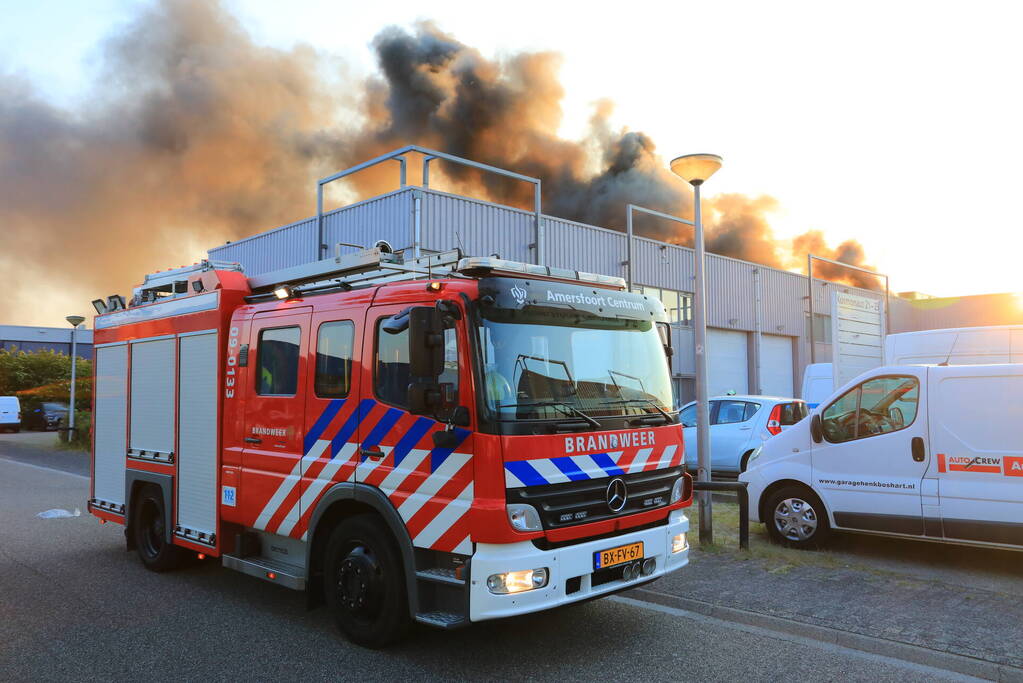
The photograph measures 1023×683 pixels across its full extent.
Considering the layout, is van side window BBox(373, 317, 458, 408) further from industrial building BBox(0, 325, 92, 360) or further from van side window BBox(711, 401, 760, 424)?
industrial building BBox(0, 325, 92, 360)

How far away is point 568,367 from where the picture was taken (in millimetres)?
4949

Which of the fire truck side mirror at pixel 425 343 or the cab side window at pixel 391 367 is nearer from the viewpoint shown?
the fire truck side mirror at pixel 425 343

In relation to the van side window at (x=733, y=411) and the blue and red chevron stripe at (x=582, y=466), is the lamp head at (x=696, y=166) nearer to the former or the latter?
the blue and red chevron stripe at (x=582, y=466)

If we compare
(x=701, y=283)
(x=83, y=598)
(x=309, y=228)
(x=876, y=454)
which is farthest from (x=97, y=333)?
(x=309, y=228)

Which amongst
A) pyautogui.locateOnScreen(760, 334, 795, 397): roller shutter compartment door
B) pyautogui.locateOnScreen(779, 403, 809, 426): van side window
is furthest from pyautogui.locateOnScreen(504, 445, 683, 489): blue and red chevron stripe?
pyautogui.locateOnScreen(760, 334, 795, 397): roller shutter compartment door

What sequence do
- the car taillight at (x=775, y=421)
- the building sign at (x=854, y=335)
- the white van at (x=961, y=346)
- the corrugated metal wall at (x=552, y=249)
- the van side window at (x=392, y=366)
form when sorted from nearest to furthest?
the van side window at (x=392, y=366) < the white van at (x=961, y=346) < the building sign at (x=854, y=335) < the car taillight at (x=775, y=421) < the corrugated metal wall at (x=552, y=249)

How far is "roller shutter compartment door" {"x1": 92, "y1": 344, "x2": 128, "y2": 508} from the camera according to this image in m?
7.88

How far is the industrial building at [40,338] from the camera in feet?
233

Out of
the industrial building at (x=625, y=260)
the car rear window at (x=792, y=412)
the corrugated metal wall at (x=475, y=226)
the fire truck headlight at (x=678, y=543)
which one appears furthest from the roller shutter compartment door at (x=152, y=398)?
the corrugated metal wall at (x=475, y=226)

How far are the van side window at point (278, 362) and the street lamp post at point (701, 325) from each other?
4271mm

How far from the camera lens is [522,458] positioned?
4.50 metres

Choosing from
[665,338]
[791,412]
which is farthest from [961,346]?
[665,338]

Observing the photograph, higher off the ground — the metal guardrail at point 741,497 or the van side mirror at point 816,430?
the van side mirror at point 816,430

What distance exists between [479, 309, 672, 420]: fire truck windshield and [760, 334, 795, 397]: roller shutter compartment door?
24569mm
